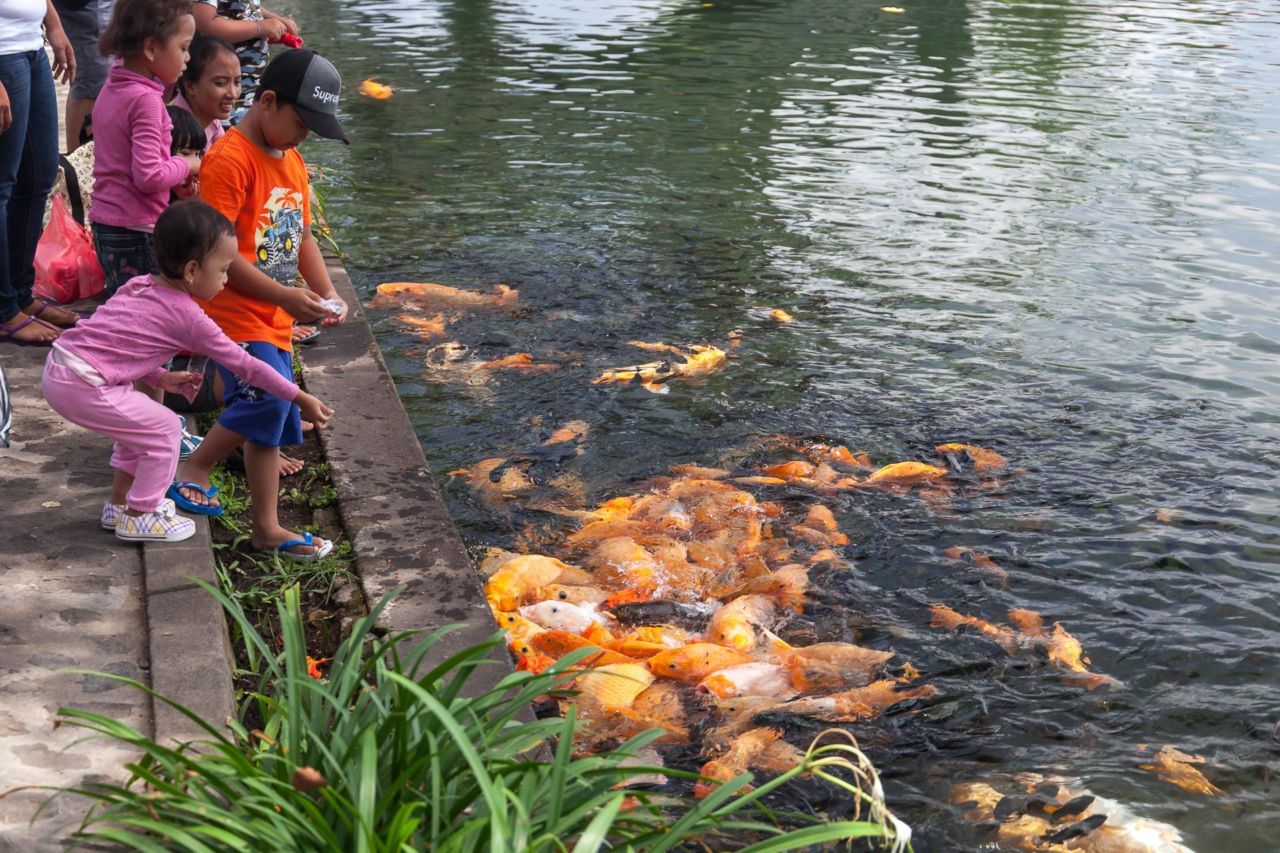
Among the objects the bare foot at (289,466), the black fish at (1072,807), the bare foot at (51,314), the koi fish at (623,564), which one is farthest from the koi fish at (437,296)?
the black fish at (1072,807)

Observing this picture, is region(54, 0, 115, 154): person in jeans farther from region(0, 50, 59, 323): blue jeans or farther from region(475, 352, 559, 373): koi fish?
region(475, 352, 559, 373): koi fish

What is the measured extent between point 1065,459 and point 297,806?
197 inches

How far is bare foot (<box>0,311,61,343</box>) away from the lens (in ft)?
20.2

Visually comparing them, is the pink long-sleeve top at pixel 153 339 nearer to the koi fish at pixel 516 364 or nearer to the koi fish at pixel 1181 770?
the koi fish at pixel 1181 770

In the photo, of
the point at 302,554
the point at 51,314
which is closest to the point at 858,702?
the point at 302,554

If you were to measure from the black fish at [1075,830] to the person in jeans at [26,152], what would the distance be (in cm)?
496

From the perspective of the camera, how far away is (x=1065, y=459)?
6.88 meters

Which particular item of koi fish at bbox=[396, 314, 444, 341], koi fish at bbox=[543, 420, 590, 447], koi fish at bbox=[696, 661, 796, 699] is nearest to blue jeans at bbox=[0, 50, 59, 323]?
koi fish at bbox=[396, 314, 444, 341]

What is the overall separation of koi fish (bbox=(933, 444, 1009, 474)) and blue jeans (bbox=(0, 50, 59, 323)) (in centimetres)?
472

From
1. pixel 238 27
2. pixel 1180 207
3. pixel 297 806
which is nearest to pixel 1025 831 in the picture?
pixel 297 806

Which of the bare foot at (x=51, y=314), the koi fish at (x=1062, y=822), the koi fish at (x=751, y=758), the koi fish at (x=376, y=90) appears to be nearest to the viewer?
the koi fish at (x=1062, y=822)

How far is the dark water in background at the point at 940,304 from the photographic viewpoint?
5090 millimetres

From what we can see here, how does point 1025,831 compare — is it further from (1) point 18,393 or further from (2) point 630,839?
(1) point 18,393

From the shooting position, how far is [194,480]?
495 centimetres
